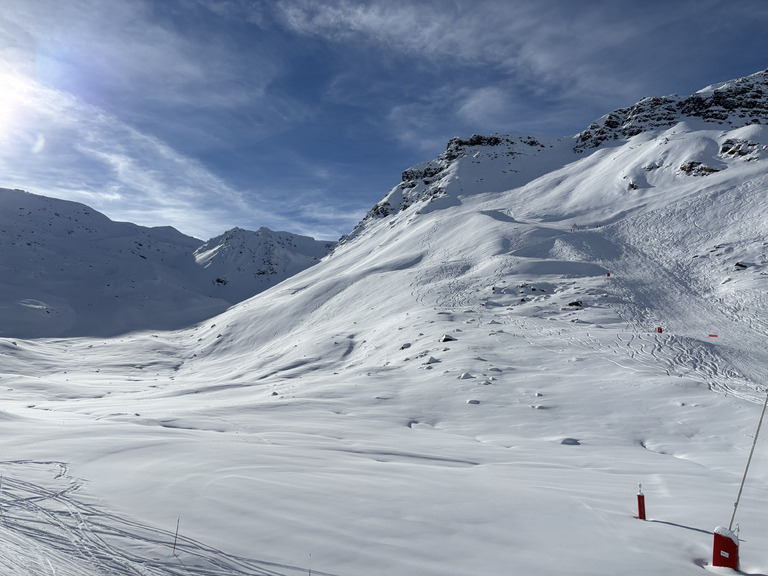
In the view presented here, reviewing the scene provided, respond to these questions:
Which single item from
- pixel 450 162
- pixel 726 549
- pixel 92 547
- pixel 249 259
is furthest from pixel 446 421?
pixel 249 259

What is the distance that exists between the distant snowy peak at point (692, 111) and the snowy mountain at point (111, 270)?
73275 millimetres

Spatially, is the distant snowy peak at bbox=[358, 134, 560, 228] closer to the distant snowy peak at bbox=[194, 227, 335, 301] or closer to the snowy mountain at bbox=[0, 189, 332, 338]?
the snowy mountain at bbox=[0, 189, 332, 338]

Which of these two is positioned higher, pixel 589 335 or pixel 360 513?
pixel 589 335

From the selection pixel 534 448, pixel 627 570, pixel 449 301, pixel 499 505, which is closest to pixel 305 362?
pixel 449 301

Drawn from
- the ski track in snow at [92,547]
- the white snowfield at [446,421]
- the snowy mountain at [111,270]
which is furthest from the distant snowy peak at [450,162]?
the ski track in snow at [92,547]

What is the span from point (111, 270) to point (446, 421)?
94.1 m

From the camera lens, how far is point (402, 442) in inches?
384

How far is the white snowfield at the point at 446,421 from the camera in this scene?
4.28 m

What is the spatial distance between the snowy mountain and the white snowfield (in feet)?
85.4

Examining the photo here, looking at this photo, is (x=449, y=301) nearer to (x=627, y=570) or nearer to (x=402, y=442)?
(x=402, y=442)

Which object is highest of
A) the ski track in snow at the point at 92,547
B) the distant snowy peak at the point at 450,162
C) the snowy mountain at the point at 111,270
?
the distant snowy peak at the point at 450,162

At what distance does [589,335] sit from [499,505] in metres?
17.9

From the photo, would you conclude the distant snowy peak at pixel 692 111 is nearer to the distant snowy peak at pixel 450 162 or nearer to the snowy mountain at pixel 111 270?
the distant snowy peak at pixel 450 162

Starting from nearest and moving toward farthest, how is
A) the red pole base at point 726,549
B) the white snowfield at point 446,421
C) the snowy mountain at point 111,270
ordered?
the red pole base at point 726,549 → the white snowfield at point 446,421 → the snowy mountain at point 111,270
